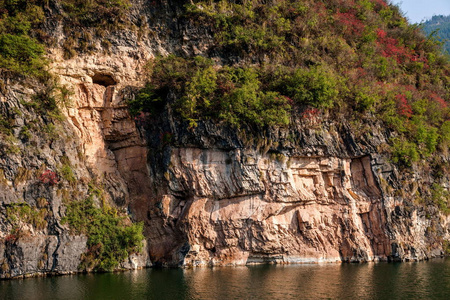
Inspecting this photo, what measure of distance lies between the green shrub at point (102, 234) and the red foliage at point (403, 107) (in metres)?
20.4

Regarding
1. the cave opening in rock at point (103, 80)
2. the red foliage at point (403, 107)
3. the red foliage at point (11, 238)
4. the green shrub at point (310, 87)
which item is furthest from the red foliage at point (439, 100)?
the red foliage at point (11, 238)

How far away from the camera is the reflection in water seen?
1780 centimetres

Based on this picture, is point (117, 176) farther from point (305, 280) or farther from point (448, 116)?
point (448, 116)

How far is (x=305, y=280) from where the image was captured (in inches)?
837

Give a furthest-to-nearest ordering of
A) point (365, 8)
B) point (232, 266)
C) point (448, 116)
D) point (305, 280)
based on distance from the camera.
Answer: point (365, 8) → point (448, 116) → point (232, 266) → point (305, 280)

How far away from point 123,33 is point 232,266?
1833 centimetres

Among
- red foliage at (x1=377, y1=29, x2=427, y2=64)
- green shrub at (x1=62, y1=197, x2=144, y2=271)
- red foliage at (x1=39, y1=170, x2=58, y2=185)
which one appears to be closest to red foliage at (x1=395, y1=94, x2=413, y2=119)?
red foliage at (x1=377, y1=29, x2=427, y2=64)

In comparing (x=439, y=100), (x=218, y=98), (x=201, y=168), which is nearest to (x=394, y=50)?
(x=439, y=100)

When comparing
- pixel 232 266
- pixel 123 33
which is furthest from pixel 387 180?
pixel 123 33

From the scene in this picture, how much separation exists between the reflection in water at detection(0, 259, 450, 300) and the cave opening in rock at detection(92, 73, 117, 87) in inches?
563

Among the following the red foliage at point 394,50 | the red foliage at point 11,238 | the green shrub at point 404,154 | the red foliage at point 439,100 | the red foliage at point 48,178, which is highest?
the red foliage at point 394,50

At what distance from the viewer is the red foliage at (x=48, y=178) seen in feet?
82.1

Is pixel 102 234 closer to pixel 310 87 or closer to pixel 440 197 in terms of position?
pixel 310 87

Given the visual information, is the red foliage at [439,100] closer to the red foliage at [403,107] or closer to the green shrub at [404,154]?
the red foliage at [403,107]
